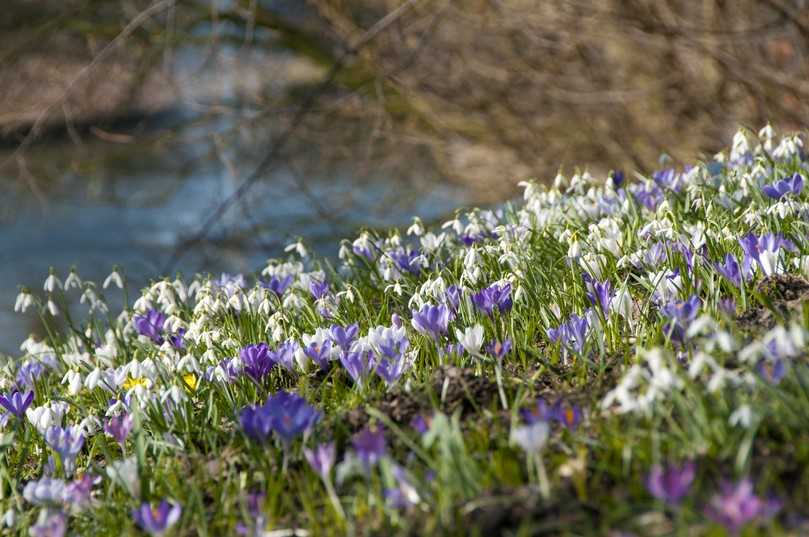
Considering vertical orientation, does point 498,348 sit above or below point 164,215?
below

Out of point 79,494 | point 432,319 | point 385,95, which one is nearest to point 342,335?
point 432,319

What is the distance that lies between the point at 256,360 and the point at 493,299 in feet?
1.99

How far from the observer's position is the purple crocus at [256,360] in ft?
7.68

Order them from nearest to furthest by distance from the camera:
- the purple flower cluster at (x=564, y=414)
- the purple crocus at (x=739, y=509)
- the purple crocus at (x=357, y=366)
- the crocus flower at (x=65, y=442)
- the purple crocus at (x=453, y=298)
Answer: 1. the purple crocus at (x=739, y=509)
2. the purple flower cluster at (x=564, y=414)
3. the crocus flower at (x=65, y=442)
4. the purple crocus at (x=357, y=366)
5. the purple crocus at (x=453, y=298)

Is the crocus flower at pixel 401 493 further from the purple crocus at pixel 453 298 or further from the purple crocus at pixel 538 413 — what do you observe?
the purple crocus at pixel 453 298

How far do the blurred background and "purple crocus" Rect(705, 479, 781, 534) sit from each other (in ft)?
15.0

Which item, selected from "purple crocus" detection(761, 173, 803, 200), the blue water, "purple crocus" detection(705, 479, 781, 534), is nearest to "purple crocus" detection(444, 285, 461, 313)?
"purple crocus" detection(761, 173, 803, 200)

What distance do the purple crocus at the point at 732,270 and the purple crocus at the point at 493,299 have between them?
52 centimetres

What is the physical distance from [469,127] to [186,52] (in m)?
3.08

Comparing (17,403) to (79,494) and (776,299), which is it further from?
(776,299)

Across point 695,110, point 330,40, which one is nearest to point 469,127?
point 330,40

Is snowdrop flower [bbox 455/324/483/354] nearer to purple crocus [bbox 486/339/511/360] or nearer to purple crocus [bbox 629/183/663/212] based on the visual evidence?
purple crocus [bbox 486/339/511/360]

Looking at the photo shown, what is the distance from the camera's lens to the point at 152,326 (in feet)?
10.1

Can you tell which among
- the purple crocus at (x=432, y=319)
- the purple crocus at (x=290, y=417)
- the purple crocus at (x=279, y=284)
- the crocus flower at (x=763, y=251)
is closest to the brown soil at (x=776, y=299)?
the crocus flower at (x=763, y=251)
